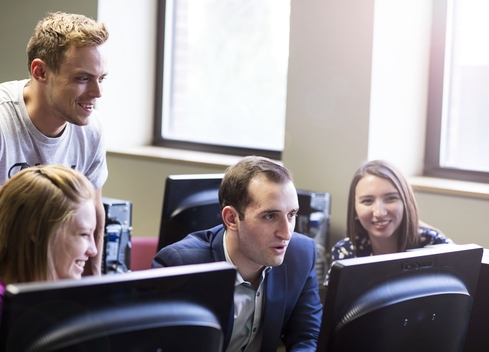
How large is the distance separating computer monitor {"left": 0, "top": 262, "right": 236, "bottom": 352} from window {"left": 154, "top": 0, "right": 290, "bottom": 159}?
2801mm

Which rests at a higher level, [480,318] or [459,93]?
[459,93]

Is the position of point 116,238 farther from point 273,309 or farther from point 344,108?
point 344,108

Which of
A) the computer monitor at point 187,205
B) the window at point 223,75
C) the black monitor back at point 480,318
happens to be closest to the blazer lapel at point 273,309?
the computer monitor at point 187,205

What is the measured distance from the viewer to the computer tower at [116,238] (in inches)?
99.0

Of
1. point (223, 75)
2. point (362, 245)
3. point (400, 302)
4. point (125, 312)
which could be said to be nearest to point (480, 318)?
point (400, 302)

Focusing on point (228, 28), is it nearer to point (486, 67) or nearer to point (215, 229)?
point (486, 67)

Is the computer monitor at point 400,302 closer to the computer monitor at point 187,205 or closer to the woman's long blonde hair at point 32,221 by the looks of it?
the woman's long blonde hair at point 32,221

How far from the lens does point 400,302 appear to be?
1050 millimetres

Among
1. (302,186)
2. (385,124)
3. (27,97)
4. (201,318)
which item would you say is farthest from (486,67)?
(201,318)

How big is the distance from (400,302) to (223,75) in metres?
2.99

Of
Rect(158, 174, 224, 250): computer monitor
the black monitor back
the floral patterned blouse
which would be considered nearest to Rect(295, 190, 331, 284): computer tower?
the floral patterned blouse

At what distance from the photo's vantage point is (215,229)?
6.03ft

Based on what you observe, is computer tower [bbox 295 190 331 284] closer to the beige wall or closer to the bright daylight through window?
the beige wall

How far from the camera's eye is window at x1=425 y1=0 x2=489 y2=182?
3.06m
